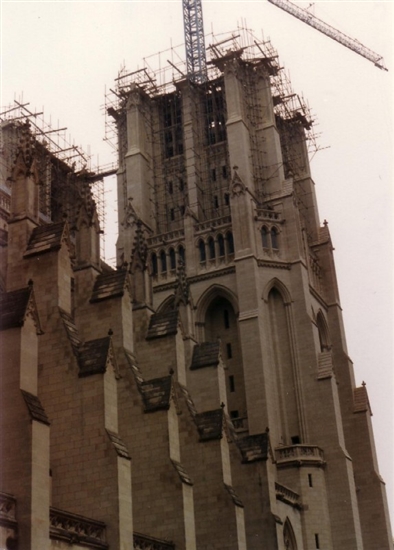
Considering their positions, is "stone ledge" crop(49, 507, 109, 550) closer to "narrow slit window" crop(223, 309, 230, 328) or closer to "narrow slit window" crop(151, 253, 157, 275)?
"narrow slit window" crop(223, 309, 230, 328)

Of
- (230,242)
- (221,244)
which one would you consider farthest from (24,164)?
(221,244)

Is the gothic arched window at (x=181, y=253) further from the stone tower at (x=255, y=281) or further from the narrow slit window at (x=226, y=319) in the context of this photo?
the narrow slit window at (x=226, y=319)

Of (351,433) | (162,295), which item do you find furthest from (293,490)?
(162,295)

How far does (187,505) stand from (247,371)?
2318cm

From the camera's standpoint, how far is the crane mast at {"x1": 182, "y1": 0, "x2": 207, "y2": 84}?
2726 inches

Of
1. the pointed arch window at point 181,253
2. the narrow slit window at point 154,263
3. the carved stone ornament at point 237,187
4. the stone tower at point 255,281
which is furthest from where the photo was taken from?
the narrow slit window at point 154,263

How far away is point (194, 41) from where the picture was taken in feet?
241

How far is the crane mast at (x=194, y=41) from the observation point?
69.2 metres

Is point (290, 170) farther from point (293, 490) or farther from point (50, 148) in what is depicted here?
point (293, 490)

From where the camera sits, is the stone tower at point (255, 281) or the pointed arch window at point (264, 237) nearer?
the stone tower at point (255, 281)

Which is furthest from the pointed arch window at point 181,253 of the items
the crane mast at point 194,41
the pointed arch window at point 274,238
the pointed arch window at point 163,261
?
the crane mast at point 194,41

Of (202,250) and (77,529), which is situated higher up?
(202,250)

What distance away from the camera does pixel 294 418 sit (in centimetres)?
5134

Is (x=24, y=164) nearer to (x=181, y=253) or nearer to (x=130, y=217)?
(x=181, y=253)
